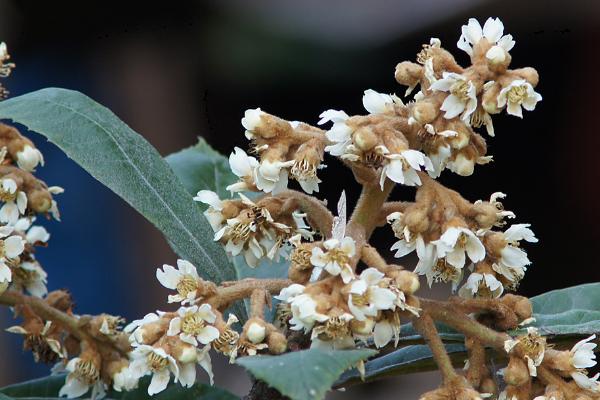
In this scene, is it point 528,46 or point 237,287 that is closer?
point 237,287

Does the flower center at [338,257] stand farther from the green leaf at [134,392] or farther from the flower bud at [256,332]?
the green leaf at [134,392]

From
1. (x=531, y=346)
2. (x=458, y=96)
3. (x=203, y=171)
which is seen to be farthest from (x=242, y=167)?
(x=203, y=171)

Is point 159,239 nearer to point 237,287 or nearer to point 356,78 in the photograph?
point 356,78

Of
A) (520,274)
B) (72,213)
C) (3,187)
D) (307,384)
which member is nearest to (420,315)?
(520,274)

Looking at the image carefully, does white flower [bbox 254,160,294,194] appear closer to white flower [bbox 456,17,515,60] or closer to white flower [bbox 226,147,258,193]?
white flower [bbox 226,147,258,193]

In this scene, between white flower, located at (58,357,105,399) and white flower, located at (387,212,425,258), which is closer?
white flower, located at (387,212,425,258)

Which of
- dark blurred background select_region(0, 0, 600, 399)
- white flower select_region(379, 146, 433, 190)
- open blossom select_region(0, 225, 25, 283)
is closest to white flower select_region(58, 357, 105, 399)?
open blossom select_region(0, 225, 25, 283)
